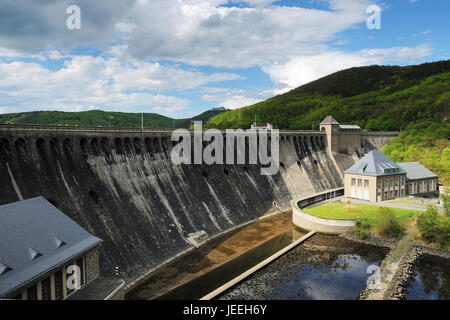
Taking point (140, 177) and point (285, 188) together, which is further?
point (285, 188)

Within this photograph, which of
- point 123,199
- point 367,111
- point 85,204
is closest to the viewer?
point 85,204

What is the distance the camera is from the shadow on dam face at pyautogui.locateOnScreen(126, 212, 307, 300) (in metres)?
33.1

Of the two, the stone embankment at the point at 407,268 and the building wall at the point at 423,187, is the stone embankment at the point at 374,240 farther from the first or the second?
the building wall at the point at 423,187

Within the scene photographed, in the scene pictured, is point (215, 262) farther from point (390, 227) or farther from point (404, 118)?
point (404, 118)

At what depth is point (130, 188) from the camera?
42969 millimetres

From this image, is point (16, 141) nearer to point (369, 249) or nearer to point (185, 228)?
point (185, 228)

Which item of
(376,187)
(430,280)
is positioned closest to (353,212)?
(376,187)

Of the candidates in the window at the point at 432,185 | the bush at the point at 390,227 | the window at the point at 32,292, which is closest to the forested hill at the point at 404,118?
the window at the point at 432,185

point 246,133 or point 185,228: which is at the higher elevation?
point 246,133

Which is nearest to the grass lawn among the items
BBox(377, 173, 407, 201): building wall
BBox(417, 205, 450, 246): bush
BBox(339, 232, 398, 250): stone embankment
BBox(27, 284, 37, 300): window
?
BBox(339, 232, 398, 250): stone embankment

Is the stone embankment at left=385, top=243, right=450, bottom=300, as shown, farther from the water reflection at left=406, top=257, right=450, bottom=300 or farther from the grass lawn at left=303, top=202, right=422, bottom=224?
the grass lawn at left=303, top=202, right=422, bottom=224

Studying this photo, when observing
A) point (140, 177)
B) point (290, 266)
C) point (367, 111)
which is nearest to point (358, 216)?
point (290, 266)
